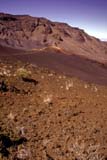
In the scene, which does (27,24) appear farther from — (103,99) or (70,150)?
(70,150)

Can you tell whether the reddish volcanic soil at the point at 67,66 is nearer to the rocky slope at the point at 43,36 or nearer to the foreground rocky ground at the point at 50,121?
the foreground rocky ground at the point at 50,121

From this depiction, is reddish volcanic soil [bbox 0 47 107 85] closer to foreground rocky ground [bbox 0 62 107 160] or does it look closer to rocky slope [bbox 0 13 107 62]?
foreground rocky ground [bbox 0 62 107 160]

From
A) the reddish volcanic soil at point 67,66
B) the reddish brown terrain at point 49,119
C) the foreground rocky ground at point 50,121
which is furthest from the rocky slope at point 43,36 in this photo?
the foreground rocky ground at point 50,121

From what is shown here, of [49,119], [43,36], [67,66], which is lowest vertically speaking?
[67,66]

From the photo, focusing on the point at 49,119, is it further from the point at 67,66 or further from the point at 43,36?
the point at 43,36

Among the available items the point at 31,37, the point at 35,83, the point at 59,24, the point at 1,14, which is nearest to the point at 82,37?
the point at 59,24

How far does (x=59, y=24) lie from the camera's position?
1949 inches

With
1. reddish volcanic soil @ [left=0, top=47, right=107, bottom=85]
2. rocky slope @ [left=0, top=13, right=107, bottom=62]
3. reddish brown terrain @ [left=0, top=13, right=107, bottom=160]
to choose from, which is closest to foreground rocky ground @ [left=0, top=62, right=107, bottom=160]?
reddish brown terrain @ [left=0, top=13, right=107, bottom=160]

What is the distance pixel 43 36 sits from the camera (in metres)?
45.9

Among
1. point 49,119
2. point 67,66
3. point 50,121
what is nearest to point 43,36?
point 67,66

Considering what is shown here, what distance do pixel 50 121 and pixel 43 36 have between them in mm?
38975

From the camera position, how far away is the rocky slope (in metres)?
43.8

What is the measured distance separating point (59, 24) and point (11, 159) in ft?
148

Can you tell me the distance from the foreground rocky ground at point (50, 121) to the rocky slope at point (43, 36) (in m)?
31.8
